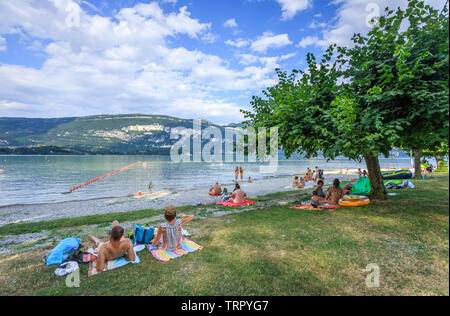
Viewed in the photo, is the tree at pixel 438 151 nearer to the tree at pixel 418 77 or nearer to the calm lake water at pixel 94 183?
the tree at pixel 418 77

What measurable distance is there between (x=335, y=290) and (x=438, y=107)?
6.12 meters

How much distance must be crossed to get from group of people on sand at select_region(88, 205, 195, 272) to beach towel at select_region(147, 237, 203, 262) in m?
0.16

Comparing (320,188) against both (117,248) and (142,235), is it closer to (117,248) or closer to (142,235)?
(142,235)

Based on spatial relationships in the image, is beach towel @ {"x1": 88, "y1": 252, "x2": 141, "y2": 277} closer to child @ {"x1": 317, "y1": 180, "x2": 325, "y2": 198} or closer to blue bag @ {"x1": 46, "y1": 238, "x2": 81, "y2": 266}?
blue bag @ {"x1": 46, "y1": 238, "x2": 81, "y2": 266}

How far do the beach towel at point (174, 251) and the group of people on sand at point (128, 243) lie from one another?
0.16 meters

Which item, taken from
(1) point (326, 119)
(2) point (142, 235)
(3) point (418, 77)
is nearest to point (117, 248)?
(2) point (142, 235)

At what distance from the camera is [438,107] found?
246 inches

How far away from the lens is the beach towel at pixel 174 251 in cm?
607

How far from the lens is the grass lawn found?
4.18 meters

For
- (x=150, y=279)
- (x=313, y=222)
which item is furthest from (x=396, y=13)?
(x=150, y=279)

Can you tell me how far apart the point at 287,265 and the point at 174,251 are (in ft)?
10.8

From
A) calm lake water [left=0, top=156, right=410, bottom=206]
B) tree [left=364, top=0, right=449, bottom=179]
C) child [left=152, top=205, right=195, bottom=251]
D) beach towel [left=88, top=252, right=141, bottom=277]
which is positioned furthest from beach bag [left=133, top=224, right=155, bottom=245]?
calm lake water [left=0, top=156, right=410, bottom=206]

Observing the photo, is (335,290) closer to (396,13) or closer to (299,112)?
(299,112)

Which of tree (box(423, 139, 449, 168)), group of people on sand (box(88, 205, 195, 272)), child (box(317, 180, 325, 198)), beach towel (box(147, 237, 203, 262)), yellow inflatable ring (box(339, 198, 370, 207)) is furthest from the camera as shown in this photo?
child (box(317, 180, 325, 198))
